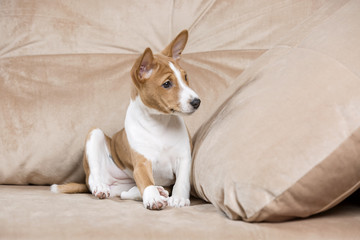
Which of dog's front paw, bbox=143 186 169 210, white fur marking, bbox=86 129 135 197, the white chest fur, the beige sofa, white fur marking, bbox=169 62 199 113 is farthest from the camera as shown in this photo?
white fur marking, bbox=86 129 135 197

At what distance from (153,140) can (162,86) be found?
19 cm

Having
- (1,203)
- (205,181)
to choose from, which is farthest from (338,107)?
(1,203)

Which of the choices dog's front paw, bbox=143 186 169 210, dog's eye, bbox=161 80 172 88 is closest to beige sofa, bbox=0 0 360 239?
dog's front paw, bbox=143 186 169 210

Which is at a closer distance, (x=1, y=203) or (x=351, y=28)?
(x=351, y=28)

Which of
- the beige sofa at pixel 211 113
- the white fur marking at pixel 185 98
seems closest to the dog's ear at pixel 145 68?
the white fur marking at pixel 185 98

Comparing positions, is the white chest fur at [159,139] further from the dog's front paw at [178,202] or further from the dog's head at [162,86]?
the dog's front paw at [178,202]

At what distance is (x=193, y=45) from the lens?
186cm

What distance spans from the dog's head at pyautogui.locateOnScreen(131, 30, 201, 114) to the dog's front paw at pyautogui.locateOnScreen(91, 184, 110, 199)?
30cm

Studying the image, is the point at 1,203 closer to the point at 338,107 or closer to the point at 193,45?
the point at 338,107

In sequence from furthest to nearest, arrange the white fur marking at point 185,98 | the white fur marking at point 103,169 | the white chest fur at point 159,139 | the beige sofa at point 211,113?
the white fur marking at point 103,169 → the white chest fur at point 159,139 → the white fur marking at point 185,98 → the beige sofa at point 211,113

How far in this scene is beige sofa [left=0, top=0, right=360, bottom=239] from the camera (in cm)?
92

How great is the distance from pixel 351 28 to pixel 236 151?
1.25ft

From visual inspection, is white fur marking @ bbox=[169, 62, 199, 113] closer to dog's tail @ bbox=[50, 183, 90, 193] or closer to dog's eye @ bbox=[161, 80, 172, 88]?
dog's eye @ bbox=[161, 80, 172, 88]

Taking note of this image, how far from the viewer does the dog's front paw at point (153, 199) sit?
120 centimetres
